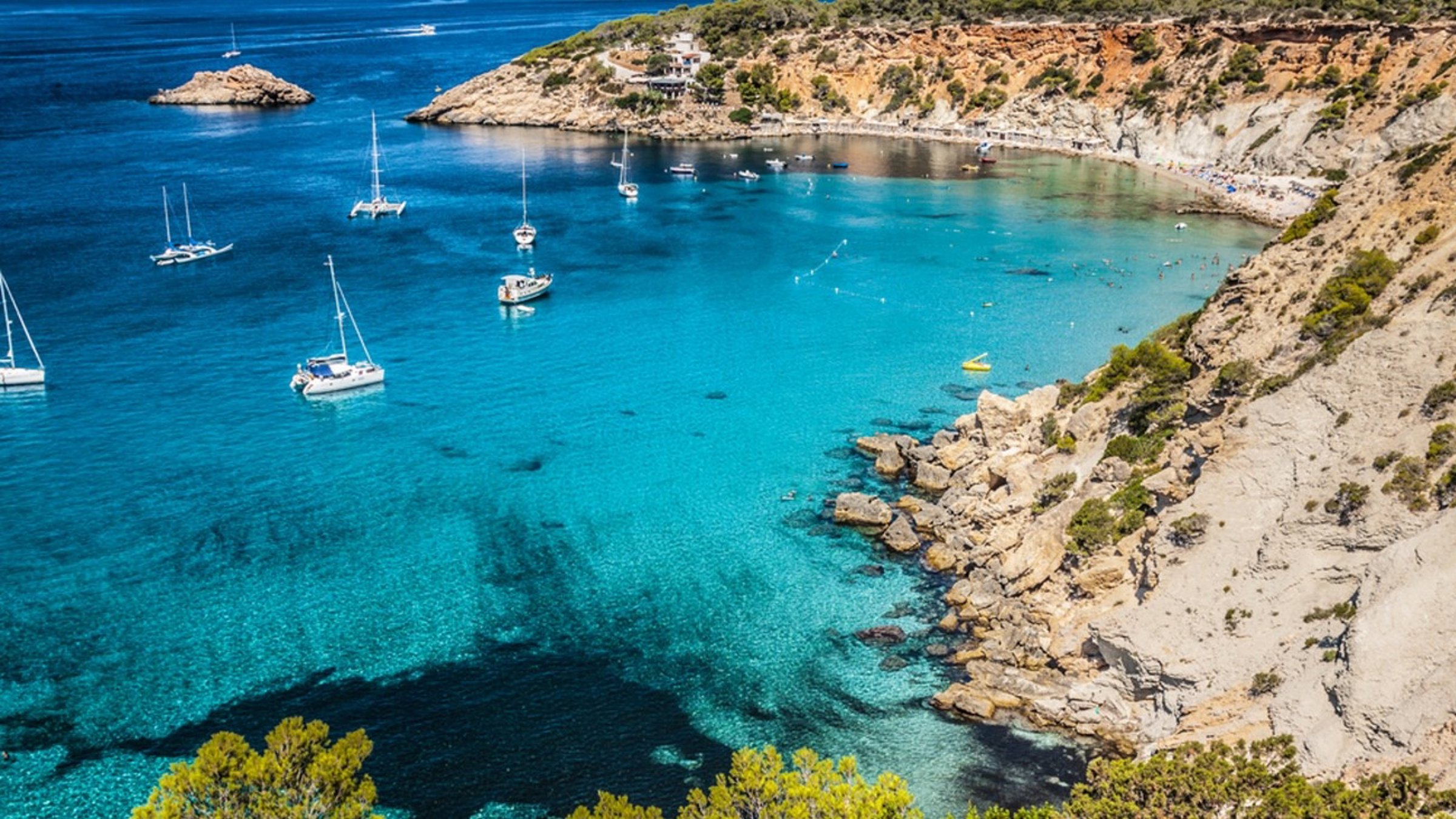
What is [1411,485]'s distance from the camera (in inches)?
1341

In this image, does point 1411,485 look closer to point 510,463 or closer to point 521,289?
point 510,463

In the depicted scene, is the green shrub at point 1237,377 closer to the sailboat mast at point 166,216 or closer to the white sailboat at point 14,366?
the white sailboat at point 14,366

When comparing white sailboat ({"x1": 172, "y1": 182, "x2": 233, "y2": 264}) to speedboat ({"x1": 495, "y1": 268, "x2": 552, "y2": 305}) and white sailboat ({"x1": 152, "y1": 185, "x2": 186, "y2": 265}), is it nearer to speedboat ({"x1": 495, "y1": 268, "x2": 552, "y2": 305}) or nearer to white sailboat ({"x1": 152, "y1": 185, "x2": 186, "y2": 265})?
white sailboat ({"x1": 152, "y1": 185, "x2": 186, "y2": 265})

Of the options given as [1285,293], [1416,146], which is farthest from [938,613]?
[1416,146]

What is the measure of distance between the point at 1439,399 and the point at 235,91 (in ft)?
561

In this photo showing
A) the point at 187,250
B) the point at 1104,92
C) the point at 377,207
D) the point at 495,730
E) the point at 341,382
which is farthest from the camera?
the point at 1104,92

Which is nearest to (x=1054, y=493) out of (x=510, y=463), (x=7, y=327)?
(x=510, y=463)

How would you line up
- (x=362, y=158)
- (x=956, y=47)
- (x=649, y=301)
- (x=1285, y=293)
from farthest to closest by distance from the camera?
(x=956, y=47)
(x=362, y=158)
(x=649, y=301)
(x=1285, y=293)

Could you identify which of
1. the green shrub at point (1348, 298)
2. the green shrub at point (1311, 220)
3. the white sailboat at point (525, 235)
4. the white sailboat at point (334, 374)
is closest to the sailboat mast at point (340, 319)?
the white sailboat at point (334, 374)

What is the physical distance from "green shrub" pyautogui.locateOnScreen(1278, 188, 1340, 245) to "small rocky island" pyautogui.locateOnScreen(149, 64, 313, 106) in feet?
507

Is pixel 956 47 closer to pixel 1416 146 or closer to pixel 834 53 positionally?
pixel 834 53

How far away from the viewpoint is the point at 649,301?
279ft

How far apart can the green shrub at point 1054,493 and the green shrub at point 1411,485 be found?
529 inches

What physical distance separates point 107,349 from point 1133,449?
61149 mm
